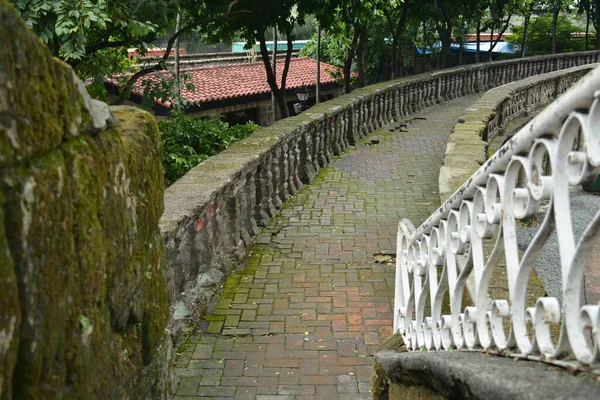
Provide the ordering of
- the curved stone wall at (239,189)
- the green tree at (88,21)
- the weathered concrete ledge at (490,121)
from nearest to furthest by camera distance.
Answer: the curved stone wall at (239,189) → the weathered concrete ledge at (490,121) → the green tree at (88,21)

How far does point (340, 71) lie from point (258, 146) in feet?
64.0

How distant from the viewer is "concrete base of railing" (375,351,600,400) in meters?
1.52

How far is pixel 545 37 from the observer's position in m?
35.1

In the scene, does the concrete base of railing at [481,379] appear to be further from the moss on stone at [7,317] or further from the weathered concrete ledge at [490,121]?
the weathered concrete ledge at [490,121]

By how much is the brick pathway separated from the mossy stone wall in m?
1.88

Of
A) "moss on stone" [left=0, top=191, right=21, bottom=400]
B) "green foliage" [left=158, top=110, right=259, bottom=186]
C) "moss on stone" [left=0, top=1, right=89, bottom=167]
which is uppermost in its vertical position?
"moss on stone" [left=0, top=1, right=89, bottom=167]

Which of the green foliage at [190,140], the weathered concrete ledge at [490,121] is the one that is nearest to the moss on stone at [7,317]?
the weathered concrete ledge at [490,121]

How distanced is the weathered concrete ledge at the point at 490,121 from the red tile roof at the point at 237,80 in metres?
8.26

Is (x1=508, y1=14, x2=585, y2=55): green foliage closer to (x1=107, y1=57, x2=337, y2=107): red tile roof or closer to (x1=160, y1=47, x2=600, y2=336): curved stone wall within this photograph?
(x1=107, y1=57, x2=337, y2=107): red tile roof

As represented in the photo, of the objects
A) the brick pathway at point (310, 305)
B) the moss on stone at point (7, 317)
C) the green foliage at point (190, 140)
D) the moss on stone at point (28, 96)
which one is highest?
the moss on stone at point (28, 96)

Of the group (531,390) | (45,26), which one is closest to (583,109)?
(531,390)

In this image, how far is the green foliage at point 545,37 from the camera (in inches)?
1379

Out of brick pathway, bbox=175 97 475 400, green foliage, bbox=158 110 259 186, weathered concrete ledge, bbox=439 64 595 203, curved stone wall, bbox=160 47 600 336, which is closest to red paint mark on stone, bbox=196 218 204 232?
curved stone wall, bbox=160 47 600 336

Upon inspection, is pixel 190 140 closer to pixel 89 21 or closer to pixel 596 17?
pixel 89 21
